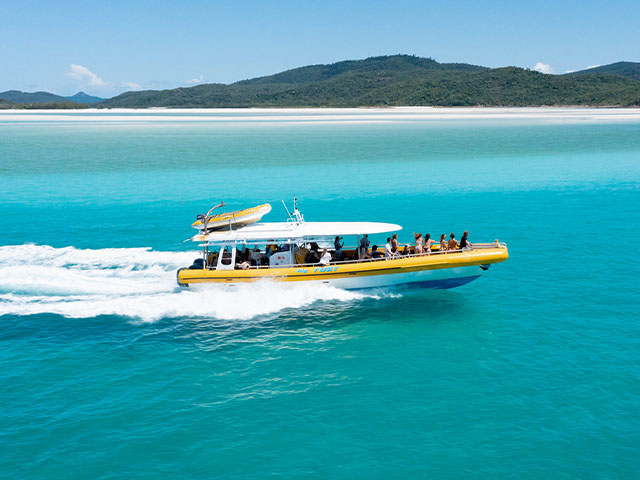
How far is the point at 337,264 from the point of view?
2114 cm

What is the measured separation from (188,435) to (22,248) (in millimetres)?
19102

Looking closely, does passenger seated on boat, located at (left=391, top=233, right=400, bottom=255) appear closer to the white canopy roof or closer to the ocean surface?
the white canopy roof

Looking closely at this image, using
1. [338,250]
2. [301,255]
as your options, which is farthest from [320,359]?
[338,250]

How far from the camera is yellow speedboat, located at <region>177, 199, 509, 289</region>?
2056cm

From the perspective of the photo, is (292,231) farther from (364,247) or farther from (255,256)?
(364,247)

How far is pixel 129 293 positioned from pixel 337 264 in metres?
8.05

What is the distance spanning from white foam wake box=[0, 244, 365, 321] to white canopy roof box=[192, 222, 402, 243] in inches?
70.0

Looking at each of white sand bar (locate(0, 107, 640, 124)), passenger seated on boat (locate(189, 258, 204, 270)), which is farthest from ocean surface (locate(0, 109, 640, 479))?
white sand bar (locate(0, 107, 640, 124))

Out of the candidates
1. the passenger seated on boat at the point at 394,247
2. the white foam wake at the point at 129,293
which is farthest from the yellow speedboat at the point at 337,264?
the white foam wake at the point at 129,293

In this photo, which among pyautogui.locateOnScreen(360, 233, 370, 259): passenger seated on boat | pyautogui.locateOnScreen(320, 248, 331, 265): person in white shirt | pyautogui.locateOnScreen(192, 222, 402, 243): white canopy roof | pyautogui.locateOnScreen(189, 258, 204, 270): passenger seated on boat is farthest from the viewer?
pyautogui.locateOnScreen(189, 258, 204, 270): passenger seated on boat

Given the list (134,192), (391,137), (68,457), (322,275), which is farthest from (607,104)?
(68,457)

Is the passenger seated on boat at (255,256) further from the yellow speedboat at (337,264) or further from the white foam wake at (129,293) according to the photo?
the white foam wake at (129,293)

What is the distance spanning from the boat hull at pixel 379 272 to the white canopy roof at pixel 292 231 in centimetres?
117

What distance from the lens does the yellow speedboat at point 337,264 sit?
810 inches
